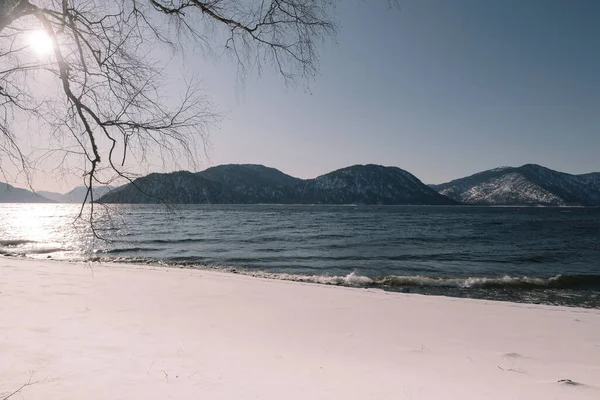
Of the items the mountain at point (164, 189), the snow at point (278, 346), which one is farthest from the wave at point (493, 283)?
the mountain at point (164, 189)

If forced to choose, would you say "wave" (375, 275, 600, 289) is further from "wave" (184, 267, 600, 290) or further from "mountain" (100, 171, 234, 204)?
"mountain" (100, 171, 234, 204)

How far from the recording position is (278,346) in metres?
5.69

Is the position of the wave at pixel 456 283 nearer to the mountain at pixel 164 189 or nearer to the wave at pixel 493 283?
the wave at pixel 493 283

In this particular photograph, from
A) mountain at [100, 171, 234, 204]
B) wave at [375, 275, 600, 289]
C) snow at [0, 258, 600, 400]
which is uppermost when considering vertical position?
mountain at [100, 171, 234, 204]

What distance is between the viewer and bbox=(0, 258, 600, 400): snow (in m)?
3.90

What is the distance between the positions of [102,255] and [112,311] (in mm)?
20043

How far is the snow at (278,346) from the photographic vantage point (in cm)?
390

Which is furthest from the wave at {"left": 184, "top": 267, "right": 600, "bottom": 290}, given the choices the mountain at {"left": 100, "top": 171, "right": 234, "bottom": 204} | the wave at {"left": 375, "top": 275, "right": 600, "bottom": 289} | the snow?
the mountain at {"left": 100, "top": 171, "right": 234, "bottom": 204}

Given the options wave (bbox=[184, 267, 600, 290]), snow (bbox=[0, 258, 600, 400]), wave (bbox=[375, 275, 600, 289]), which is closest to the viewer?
snow (bbox=[0, 258, 600, 400])

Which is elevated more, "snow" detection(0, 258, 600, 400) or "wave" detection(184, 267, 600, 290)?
"snow" detection(0, 258, 600, 400)

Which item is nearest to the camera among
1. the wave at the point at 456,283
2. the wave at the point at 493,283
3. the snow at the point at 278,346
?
the snow at the point at 278,346

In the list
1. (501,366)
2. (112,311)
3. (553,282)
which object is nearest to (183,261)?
(112,311)

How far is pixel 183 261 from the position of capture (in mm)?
22188

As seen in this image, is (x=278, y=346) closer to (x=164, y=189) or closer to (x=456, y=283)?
(x=164, y=189)
